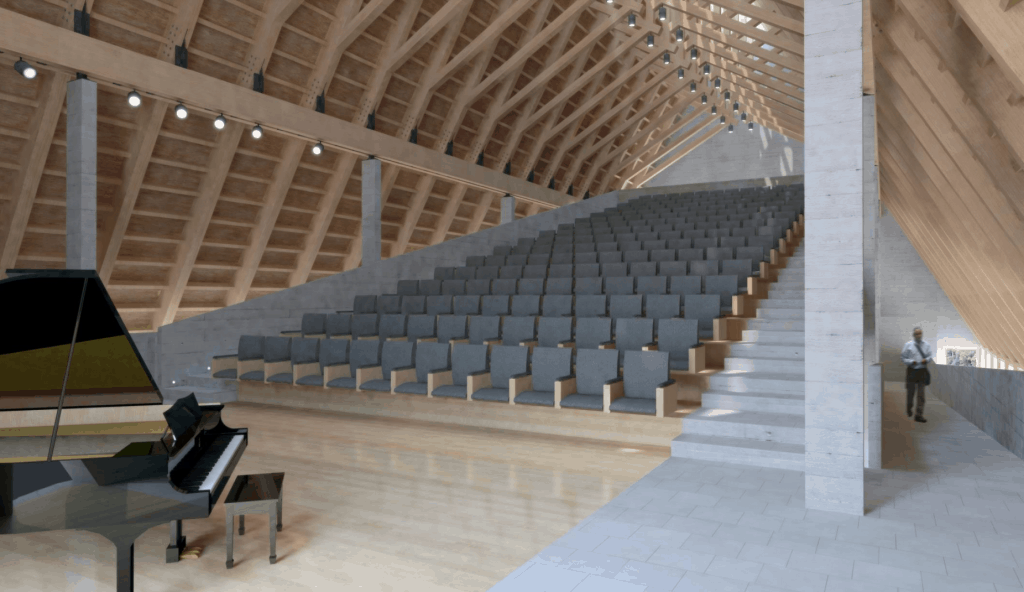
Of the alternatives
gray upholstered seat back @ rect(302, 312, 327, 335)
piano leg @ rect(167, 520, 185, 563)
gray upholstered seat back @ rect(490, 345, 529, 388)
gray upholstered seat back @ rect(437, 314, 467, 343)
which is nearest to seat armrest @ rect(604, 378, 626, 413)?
gray upholstered seat back @ rect(490, 345, 529, 388)

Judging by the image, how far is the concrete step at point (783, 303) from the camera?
6428mm

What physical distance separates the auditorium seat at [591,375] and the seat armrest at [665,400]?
1.27 feet

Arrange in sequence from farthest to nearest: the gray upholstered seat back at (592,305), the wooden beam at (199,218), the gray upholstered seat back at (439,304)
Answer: the wooden beam at (199,218) < the gray upholstered seat back at (439,304) < the gray upholstered seat back at (592,305)

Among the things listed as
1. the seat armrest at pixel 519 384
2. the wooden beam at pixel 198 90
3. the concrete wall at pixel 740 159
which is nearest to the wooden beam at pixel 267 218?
the wooden beam at pixel 198 90

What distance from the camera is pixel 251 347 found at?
6859mm

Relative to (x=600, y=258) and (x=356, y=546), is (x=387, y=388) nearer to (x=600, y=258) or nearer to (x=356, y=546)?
(x=356, y=546)

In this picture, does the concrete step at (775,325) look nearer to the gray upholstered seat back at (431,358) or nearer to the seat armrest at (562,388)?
the seat armrest at (562,388)

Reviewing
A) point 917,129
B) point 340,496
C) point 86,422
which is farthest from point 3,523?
point 917,129

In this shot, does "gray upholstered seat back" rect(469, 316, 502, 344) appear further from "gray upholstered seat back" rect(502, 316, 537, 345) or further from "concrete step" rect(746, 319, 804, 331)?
"concrete step" rect(746, 319, 804, 331)

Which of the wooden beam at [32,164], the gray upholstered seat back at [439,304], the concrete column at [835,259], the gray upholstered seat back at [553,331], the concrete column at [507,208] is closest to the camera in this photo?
the concrete column at [835,259]

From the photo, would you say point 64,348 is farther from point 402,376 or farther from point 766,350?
point 766,350

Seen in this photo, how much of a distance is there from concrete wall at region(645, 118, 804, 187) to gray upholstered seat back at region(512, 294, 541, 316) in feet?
45.4

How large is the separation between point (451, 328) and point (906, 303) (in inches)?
444

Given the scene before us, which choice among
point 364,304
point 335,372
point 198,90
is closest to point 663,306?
point 335,372
